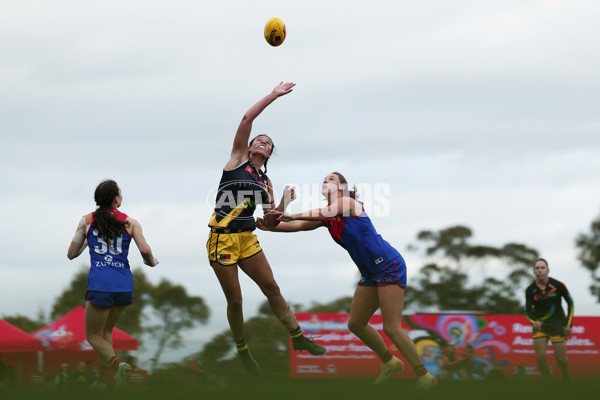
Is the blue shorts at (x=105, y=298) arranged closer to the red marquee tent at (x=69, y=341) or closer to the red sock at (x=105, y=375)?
the red sock at (x=105, y=375)

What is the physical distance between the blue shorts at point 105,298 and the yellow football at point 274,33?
3.28 m

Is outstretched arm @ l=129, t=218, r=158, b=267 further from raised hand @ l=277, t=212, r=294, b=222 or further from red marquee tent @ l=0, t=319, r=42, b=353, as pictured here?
red marquee tent @ l=0, t=319, r=42, b=353

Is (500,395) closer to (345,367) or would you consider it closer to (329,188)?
(329,188)

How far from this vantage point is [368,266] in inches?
297

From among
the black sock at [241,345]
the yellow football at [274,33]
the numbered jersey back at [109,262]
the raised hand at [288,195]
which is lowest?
the black sock at [241,345]

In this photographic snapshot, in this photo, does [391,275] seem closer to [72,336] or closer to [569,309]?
[569,309]

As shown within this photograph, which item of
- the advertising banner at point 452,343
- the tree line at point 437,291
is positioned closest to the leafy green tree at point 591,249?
the tree line at point 437,291

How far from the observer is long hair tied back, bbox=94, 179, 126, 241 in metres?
7.19

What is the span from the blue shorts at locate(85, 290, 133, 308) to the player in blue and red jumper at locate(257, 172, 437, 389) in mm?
1748

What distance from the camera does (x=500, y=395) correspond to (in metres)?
4.93

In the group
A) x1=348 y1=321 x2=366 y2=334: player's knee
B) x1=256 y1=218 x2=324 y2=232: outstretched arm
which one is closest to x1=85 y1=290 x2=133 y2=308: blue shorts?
x1=256 y1=218 x2=324 y2=232: outstretched arm

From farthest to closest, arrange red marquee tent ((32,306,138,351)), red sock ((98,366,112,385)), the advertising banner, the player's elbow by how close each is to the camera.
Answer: the advertising banner → red marquee tent ((32,306,138,351)) → the player's elbow → red sock ((98,366,112,385))

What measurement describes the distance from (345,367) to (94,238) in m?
9.75

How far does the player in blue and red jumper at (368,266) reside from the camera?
24.4ft
